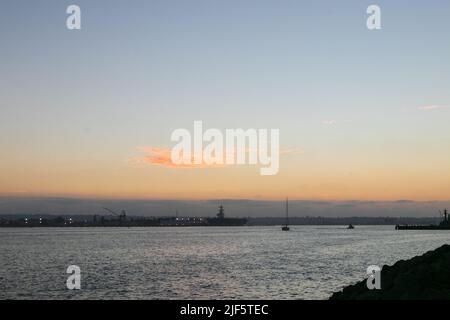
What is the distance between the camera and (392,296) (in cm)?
1870

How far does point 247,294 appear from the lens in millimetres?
41375
